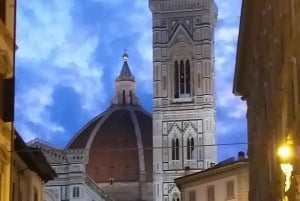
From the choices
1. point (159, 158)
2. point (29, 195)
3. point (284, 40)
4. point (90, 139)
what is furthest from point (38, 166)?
point (90, 139)

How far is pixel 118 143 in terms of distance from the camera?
4835 inches

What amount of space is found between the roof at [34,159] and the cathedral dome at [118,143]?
268 ft

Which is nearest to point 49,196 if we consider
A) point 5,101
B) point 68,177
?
point 68,177

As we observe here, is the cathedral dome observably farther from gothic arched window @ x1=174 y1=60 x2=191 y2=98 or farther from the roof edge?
the roof edge

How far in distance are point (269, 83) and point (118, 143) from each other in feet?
325

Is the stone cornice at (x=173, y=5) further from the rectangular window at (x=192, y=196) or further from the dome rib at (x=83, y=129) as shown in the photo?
the rectangular window at (x=192, y=196)

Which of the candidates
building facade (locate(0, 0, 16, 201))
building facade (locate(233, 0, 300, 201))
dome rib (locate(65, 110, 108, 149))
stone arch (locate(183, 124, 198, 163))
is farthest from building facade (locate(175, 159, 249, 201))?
dome rib (locate(65, 110, 108, 149))

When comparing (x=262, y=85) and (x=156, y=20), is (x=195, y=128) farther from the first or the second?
(x=262, y=85)

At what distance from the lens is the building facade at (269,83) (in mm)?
17422

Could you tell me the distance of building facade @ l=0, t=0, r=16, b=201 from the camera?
18703 mm

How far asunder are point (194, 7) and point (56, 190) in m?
25.2

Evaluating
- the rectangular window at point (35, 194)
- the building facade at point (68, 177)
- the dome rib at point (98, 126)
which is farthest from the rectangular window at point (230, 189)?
the dome rib at point (98, 126)

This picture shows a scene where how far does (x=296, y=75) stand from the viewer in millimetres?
17016

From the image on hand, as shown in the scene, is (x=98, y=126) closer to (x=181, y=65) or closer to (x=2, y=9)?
(x=181, y=65)
